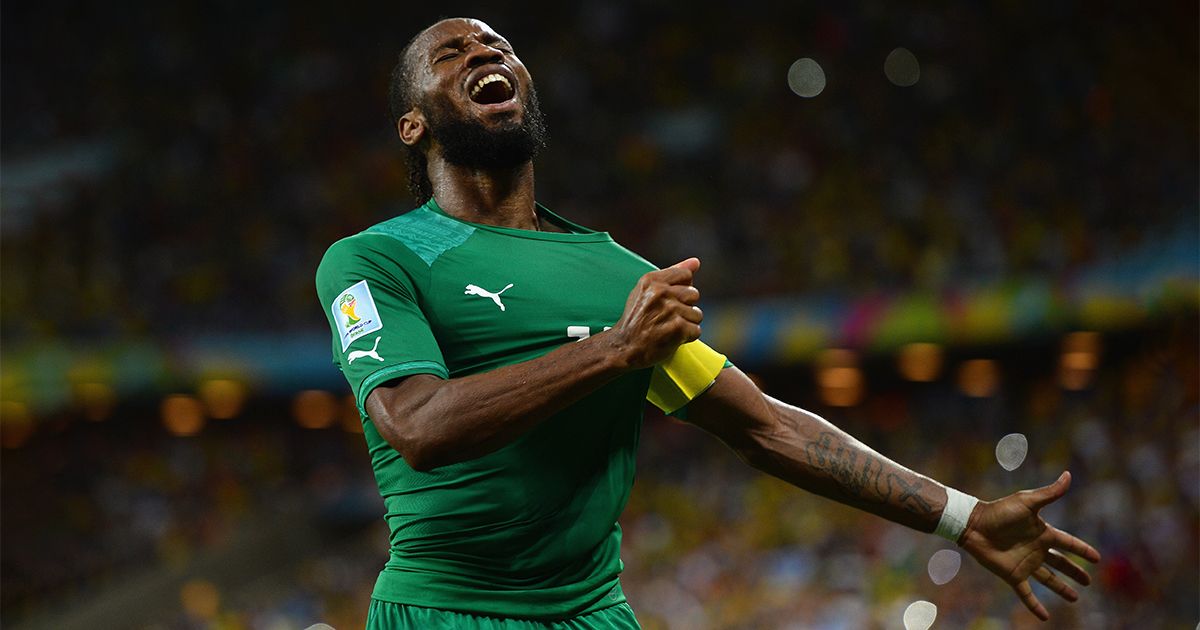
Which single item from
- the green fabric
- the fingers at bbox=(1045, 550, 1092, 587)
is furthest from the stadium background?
the green fabric

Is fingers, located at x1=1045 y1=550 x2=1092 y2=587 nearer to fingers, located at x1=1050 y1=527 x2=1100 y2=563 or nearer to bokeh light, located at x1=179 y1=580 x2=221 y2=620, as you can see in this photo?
fingers, located at x1=1050 y1=527 x2=1100 y2=563

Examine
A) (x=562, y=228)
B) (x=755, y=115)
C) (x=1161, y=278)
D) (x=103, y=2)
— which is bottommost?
(x=1161, y=278)

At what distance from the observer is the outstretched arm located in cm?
330

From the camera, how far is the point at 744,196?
15469 mm

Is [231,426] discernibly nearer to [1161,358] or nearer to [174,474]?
[174,474]

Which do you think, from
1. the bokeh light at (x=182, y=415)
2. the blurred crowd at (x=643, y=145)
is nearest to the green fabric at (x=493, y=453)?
the blurred crowd at (x=643, y=145)

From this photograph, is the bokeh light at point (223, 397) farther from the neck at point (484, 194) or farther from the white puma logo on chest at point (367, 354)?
the white puma logo on chest at point (367, 354)

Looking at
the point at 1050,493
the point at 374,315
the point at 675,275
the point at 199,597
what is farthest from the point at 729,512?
the point at 675,275

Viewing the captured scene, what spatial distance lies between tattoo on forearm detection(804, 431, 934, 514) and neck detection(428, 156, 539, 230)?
0.96m

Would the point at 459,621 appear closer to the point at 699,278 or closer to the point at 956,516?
the point at 956,516

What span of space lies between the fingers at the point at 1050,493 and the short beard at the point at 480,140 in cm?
151

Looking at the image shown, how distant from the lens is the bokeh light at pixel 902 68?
50.5 feet

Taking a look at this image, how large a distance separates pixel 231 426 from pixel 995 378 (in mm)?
11175

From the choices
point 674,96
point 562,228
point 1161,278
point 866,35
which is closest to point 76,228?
point 674,96
